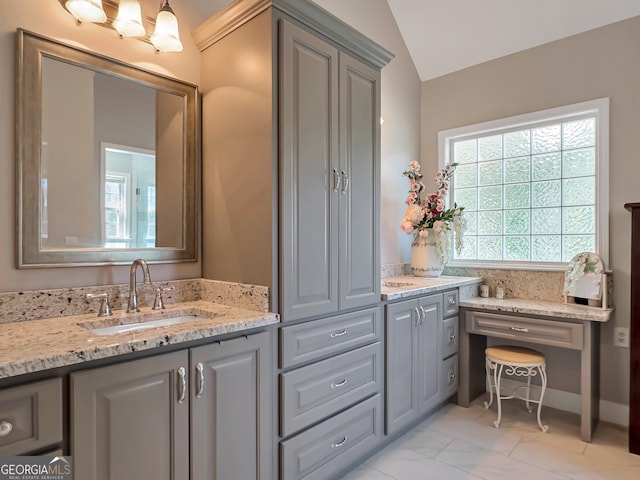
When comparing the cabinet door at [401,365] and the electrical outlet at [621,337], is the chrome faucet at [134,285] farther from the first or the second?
the electrical outlet at [621,337]

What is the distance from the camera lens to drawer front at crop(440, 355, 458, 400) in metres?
2.76

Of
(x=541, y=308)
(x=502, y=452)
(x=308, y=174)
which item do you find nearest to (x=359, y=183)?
(x=308, y=174)

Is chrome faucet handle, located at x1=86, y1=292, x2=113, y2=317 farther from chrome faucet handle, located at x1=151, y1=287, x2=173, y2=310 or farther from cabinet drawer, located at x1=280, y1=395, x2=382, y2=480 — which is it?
cabinet drawer, located at x1=280, y1=395, x2=382, y2=480

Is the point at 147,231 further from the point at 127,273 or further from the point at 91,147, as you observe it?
the point at 91,147

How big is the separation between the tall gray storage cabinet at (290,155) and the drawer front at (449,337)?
2.85ft

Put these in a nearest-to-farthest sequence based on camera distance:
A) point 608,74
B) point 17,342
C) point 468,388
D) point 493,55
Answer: point 17,342, point 608,74, point 468,388, point 493,55

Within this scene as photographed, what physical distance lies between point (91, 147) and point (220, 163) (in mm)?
554

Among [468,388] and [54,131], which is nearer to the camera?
[54,131]

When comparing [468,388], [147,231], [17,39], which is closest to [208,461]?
[147,231]

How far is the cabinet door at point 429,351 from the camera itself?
8.26 feet

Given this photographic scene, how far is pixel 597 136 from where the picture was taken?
2729 mm

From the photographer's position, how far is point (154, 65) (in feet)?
6.08

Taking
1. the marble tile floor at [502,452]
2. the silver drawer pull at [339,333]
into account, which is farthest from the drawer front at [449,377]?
the silver drawer pull at [339,333]

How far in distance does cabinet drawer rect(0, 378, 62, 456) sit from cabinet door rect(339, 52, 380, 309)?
1.24m
